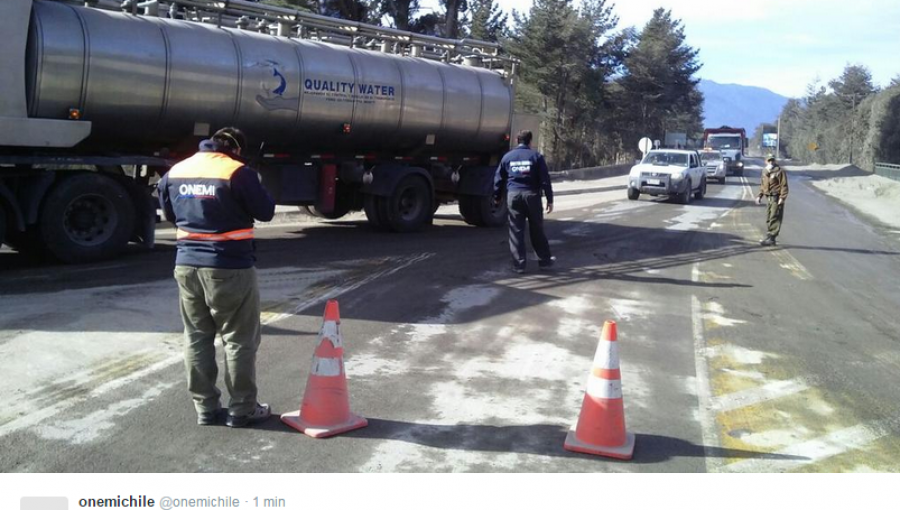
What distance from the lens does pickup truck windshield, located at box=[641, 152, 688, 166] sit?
26.5 m

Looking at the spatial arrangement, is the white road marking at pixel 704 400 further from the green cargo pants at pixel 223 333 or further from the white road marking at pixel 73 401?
the white road marking at pixel 73 401

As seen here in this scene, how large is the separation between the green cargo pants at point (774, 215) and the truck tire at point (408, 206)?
667 centimetres

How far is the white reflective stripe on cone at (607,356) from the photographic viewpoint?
4.90 m

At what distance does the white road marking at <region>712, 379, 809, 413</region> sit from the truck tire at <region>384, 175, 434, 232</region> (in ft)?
31.4

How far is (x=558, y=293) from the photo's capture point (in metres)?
9.84

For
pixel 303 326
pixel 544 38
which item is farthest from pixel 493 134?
pixel 544 38

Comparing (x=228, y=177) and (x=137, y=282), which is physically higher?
(x=228, y=177)

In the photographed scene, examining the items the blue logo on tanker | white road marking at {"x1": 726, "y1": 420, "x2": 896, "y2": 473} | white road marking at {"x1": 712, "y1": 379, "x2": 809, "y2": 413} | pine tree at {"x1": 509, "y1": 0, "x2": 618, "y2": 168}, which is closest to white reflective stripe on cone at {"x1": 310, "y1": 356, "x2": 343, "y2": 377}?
white road marking at {"x1": 726, "y1": 420, "x2": 896, "y2": 473}

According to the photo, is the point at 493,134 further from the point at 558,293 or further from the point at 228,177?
the point at 228,177

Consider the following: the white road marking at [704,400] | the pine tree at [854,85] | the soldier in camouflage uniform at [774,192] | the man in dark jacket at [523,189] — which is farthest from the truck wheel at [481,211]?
the pine tree at [854,85]

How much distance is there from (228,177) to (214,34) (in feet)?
25.8

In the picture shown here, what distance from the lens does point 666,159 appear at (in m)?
26.9

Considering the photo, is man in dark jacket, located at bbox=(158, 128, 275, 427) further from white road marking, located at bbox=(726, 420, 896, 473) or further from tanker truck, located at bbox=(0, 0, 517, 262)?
tanker truck, located at bbox=(0, 0, 517, 262)

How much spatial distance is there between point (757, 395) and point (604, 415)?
196 centimetres
